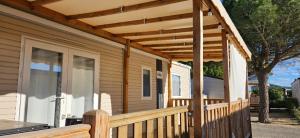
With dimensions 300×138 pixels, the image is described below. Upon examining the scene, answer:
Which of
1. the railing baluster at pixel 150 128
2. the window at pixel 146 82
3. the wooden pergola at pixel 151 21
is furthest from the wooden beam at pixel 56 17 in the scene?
the railing baluster at pixel 150 128

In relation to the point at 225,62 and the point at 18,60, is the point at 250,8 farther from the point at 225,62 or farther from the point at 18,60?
the point at 18,60

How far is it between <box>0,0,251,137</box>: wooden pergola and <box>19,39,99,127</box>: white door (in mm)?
568

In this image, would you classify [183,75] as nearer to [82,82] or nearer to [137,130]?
[82,82]

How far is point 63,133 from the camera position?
140cm

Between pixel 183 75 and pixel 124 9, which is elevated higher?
pixel 124 9

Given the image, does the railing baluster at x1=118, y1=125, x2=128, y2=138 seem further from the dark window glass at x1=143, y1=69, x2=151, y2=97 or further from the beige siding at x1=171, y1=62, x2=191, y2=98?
the beige siding at x1=171, y1=62, x2=191, y2=98

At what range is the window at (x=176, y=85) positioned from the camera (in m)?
10.1

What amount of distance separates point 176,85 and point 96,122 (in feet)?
29.2

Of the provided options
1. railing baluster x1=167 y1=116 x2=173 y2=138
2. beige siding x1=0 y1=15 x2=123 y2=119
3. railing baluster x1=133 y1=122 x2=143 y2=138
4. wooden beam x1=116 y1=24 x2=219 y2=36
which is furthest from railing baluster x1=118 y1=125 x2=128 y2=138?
wooden beam x1=116 y1=24 x2=219 y2=36

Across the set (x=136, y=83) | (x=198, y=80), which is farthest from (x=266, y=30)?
(x=198, y=80)

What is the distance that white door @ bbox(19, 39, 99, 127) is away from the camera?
4078 millimetres

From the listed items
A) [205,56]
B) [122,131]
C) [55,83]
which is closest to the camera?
[122,131]

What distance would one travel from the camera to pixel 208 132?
3711 millimetres

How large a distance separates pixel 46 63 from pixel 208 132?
9.01 feet
